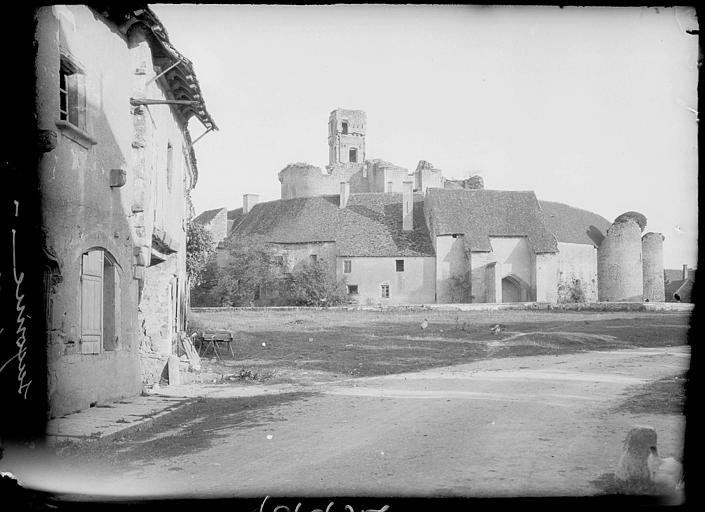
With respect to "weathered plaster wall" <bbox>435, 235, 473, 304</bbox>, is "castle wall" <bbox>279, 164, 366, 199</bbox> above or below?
above

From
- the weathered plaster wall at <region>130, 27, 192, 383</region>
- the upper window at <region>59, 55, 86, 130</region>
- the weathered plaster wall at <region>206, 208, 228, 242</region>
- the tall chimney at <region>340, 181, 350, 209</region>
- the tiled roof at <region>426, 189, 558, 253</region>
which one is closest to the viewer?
the upper window at <region>59, 55, 86, 130</region>

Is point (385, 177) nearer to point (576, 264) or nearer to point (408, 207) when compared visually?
point (408, 207)

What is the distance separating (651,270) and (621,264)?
497 centimetres

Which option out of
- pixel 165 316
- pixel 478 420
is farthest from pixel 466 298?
pixel 478 420

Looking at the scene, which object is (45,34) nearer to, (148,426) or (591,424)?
(148,426)

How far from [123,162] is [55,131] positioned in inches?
107

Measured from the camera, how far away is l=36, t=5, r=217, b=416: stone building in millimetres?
7371

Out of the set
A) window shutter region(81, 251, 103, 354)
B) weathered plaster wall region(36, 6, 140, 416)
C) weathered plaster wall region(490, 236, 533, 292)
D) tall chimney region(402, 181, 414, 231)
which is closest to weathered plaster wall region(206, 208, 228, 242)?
tall chimney region(402, 181, 414, 231)

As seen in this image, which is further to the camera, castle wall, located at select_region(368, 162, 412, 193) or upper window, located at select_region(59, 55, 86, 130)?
castle wall, located at select_region(368, 162, 412, 193)

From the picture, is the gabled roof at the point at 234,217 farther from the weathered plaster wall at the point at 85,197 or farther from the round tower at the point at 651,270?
the weathered plaster wall at the point at 85,197

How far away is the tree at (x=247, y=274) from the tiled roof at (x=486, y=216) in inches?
464

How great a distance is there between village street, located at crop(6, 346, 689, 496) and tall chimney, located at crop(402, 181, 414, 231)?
33.1 meters

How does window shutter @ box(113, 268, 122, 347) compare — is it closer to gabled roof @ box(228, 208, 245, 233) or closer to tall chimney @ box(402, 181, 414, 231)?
tall chimney @ box(402, 181, 414, 231)

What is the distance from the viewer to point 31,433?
623 centimetres
